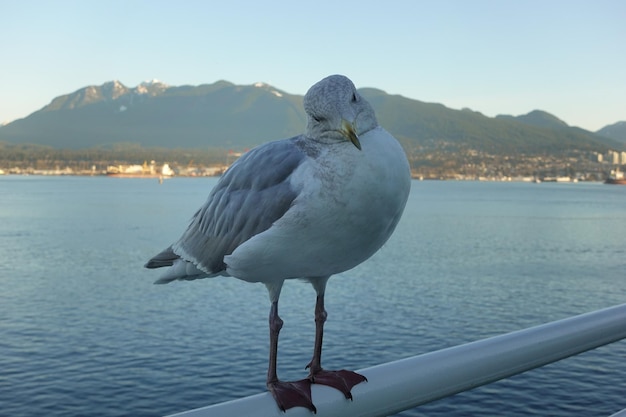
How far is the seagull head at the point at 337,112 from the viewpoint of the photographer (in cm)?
140

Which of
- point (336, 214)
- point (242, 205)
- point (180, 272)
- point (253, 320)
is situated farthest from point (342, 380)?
point (253, 320)

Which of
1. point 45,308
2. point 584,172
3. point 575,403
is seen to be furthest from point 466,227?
point 584,172

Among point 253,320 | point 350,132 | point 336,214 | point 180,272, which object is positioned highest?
point 350,132

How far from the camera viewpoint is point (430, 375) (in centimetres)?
140

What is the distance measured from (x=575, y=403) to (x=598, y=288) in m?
15.6

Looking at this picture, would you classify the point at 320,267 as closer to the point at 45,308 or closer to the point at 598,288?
the point at 45,308

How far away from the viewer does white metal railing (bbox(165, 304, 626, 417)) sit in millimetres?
1370

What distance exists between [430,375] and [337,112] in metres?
0.56

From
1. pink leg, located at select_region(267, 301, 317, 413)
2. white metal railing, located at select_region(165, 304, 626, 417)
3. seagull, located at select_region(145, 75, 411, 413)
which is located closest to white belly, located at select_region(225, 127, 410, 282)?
seagull, located at select_region(145, 75, 411, 413)

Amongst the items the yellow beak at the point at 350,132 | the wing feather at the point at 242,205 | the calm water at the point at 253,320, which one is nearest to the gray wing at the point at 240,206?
the wing feather at the point at 242,205

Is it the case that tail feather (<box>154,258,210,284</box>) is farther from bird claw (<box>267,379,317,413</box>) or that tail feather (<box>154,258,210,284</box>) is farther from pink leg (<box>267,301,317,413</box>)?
bird claw (<box>267,379,317,413</box>)

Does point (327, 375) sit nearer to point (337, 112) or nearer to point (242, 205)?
point (242, 205)

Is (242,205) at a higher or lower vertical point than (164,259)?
higher

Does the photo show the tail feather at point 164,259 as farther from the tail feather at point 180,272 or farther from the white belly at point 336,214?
the white belly at point 336,214
